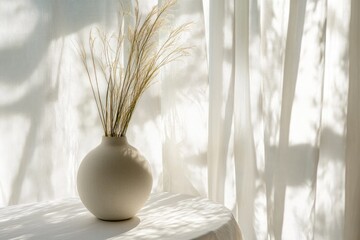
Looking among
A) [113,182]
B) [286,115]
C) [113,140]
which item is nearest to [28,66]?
[113,140]

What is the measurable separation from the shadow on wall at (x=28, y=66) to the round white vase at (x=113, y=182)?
1.35 ft

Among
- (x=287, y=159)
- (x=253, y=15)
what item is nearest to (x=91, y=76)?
(x=253, y=15)

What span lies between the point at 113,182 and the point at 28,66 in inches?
24.1

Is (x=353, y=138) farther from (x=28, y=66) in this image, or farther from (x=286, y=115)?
(x=28, y=66)

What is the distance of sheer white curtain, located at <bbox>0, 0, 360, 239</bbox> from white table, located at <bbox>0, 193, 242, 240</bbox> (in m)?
0.27

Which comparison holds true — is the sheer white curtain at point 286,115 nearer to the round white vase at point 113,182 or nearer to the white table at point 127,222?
the white table at point 127,222

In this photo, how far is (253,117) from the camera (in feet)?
7.59

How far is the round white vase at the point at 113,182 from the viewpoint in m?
1.77

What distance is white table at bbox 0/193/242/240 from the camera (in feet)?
5.46

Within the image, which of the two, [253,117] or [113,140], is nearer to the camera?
A: [113,140]

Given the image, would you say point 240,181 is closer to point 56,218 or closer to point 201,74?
point 201,74

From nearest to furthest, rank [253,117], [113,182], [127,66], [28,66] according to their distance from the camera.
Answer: [113,182]
[127,66]
[28,66]
[253,117]

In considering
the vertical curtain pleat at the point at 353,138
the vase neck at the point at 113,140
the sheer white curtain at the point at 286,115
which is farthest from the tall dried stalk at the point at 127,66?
the vertical curtain pleat at the point at 353,138

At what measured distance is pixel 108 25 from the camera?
2.21 m
